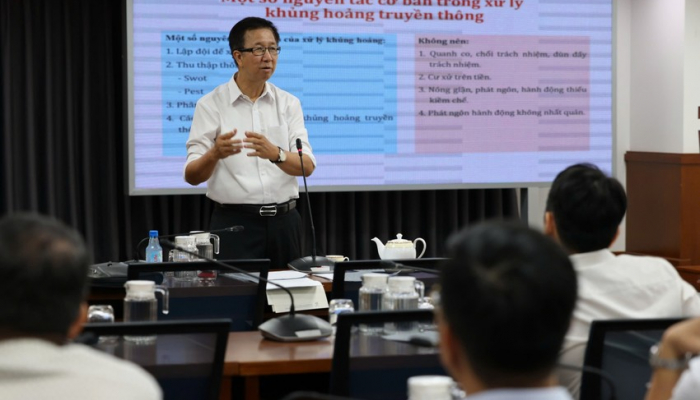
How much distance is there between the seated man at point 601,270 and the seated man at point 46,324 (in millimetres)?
1230

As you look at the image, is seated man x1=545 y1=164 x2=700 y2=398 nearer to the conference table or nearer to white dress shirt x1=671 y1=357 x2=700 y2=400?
the conference table

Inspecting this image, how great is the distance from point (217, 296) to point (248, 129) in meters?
1.82

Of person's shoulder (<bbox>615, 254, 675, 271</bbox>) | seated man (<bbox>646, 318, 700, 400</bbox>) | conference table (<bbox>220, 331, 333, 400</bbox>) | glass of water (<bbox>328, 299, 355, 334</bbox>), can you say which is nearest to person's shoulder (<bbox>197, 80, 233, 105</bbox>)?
glass of water (<bbox>328, 299, 355, 334</bbox>)

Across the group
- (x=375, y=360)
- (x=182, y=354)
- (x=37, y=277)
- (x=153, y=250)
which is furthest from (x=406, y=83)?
(x=37, y=277)

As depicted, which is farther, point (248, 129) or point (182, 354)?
point (248, 129)

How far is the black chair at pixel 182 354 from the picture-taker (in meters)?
2.02

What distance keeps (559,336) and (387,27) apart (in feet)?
16.3

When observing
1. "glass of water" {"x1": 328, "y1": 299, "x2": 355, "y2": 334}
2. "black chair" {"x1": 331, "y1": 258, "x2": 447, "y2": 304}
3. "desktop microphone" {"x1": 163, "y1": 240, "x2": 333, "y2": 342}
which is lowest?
"desktop microphone" {"x1": 163, "y1": 240, "x2": 333, "y2": 342}

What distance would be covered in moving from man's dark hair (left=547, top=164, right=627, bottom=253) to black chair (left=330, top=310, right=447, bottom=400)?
1.33 ft

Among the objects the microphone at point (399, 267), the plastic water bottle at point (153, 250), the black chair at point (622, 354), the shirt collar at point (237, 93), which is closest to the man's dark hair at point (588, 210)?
the black chair at point (622, 354)

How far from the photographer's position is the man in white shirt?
183 inches

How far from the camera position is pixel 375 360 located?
7.32 ft

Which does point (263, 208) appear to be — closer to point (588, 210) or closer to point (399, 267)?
point (399, 267)

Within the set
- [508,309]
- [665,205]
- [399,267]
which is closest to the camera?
[508,309]
